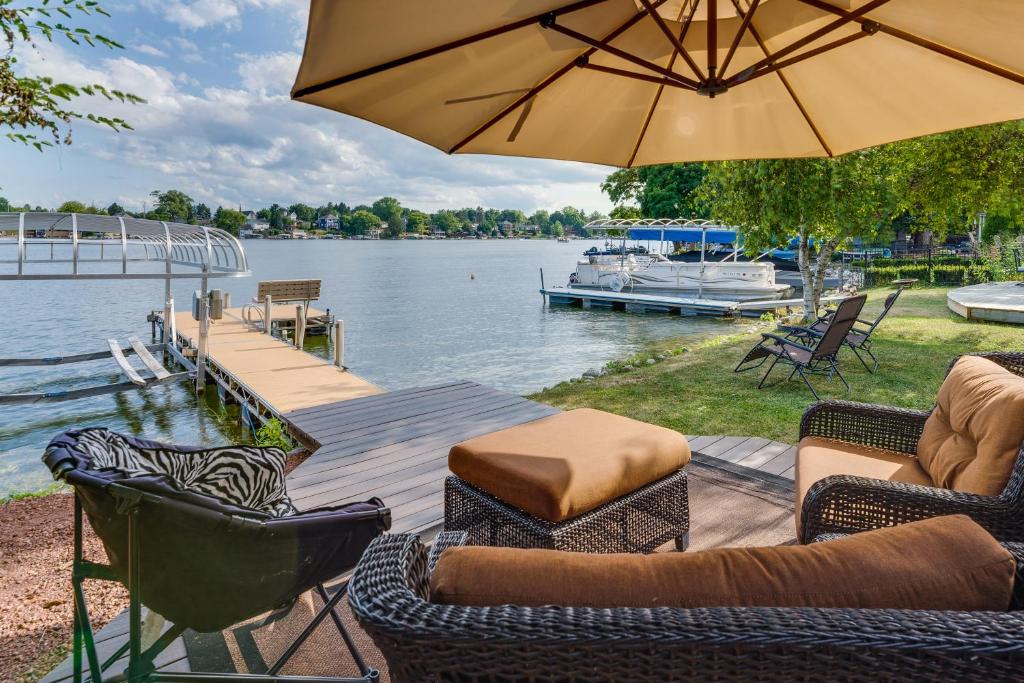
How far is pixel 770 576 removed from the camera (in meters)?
0.94

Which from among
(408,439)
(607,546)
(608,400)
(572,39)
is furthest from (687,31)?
(608,400)

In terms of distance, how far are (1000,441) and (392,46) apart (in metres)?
2.55

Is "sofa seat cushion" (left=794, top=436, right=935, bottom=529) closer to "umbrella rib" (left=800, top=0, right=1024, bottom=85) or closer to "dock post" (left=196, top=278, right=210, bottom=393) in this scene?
"umbrella rib" (left=800, top=0, right=1024, bottom=85)

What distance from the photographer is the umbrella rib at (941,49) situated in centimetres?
222

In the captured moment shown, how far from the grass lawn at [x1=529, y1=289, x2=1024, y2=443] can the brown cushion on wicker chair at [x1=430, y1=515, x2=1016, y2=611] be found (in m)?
3.99

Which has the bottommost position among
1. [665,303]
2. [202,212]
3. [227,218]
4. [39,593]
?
[39,593]

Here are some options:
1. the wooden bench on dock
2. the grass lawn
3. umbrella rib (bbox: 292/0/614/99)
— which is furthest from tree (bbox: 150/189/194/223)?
umbrella rib (bbox: 292/0/614/99)

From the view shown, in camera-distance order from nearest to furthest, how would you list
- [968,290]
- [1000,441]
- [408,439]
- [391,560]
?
[391,560] < [1000,441] < [408,439] < [968,290]

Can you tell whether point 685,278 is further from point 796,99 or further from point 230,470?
point 230,470

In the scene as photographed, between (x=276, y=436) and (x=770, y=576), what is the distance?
551 cm

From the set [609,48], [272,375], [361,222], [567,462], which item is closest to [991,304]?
[609,48]

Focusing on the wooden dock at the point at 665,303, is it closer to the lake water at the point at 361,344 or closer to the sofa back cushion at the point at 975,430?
the lake water at the point at 361,344

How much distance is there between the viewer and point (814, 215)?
8.73m

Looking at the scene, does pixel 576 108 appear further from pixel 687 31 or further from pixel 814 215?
pixel 814 215
